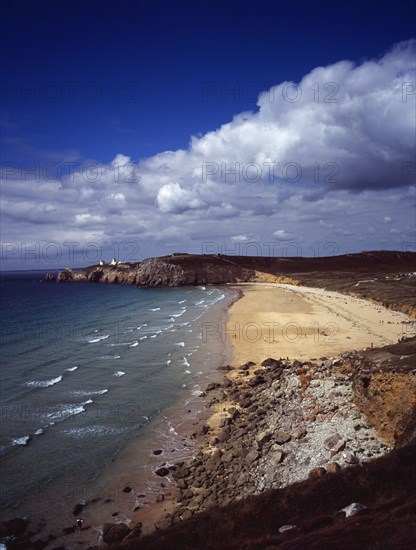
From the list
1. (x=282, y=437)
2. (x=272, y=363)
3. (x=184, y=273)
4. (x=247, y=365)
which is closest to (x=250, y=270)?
(x=184, y=273)

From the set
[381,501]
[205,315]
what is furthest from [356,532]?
[205,315]

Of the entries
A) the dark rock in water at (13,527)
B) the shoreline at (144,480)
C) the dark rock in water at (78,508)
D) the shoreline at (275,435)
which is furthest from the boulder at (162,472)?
the dark rock in water at (13,527)

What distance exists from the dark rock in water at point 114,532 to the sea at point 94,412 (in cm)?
64

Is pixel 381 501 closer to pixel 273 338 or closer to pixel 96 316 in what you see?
pixel 273 338

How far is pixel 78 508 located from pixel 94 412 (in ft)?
26.9

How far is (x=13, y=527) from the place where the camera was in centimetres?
1242

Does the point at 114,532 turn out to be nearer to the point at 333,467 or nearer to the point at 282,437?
the point at 282,437

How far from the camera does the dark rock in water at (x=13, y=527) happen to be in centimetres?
1228

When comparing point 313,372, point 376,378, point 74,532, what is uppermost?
point 376,378

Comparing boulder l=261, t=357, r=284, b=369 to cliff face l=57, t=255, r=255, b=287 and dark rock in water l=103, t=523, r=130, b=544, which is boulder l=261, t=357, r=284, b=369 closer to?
dark rock in water l=103, t=523, r=130, b=544

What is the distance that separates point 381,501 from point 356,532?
166cm

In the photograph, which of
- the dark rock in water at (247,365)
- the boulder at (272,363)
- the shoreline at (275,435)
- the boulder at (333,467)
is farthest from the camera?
the dark rock in water at (247,365)

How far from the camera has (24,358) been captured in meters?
33.1

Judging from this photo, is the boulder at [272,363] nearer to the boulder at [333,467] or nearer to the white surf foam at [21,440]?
the boulder at [333,467]
